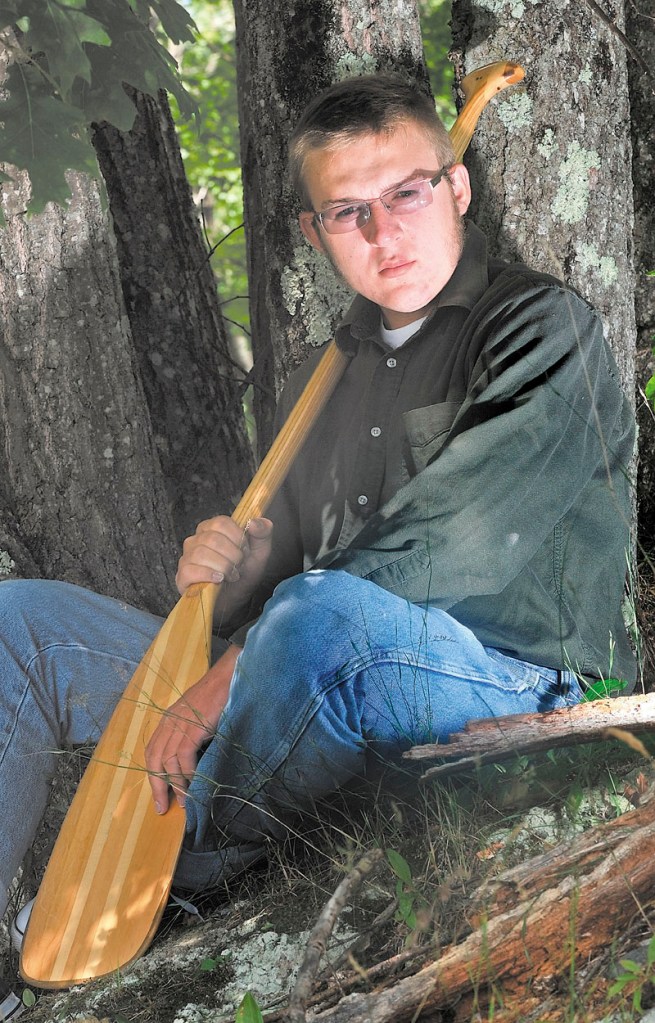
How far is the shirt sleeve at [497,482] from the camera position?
196cm

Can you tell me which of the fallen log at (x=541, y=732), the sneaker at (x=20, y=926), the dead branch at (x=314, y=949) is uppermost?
the fallen log at (x=541, y=732)

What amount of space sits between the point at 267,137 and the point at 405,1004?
2412mm

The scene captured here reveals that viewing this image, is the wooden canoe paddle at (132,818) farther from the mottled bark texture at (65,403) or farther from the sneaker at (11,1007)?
the mottled bark texture at (65,403)

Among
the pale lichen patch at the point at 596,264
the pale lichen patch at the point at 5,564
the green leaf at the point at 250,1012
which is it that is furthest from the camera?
the pale lichen patch at the point at 5,564

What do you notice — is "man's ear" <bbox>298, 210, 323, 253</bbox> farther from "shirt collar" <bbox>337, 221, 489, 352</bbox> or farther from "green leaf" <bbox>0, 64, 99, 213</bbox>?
"green leaf" <bbox>0, 64, 99, 213</bbox>

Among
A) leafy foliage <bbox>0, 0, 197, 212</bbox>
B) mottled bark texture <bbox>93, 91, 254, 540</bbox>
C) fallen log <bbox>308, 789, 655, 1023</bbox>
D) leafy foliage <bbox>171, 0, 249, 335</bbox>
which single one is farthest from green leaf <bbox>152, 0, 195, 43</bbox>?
leafy foliage <bbox>171, 0, 249, 335</bbox>

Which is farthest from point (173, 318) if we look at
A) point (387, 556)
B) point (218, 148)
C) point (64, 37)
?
point (218, 148)

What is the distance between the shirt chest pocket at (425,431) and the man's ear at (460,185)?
0.55 metres

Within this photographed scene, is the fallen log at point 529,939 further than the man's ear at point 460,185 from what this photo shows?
No

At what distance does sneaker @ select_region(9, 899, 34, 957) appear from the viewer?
223cm

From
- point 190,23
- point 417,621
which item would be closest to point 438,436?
point 417,621

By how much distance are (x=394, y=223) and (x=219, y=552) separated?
929mm

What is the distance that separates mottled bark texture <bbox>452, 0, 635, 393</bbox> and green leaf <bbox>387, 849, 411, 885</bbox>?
161cm

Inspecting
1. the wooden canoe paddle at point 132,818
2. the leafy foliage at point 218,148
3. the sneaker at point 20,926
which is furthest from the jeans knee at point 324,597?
the leafy foliage at point 218,148
